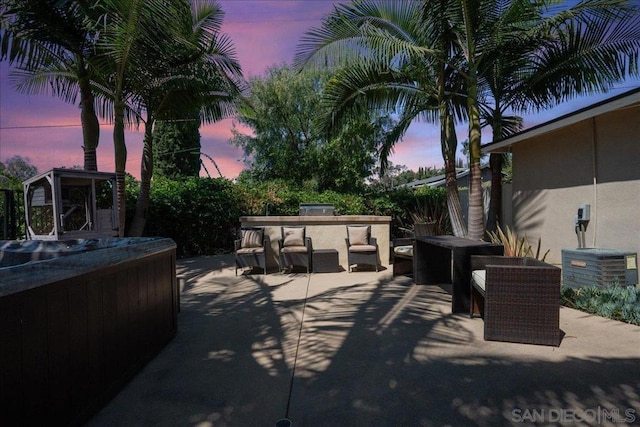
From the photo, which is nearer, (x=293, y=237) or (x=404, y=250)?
(x=404, y=250)

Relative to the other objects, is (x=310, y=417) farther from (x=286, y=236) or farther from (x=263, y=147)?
(x=263, y=147)

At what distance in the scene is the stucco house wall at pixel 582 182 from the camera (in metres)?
5.59

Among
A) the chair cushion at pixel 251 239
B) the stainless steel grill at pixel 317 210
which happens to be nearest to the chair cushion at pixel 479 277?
the chair cushion at pixel 251 239

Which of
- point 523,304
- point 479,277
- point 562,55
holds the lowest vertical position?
point 523,304

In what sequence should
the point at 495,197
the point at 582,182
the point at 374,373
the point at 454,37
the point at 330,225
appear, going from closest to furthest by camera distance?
the point at 374,373, the point at 582,182, the point at 454,37, the point at 330,225, the point at 495,197

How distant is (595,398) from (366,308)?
2.70 metres

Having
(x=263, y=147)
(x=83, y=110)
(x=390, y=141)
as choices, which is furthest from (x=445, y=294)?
(x=263, y=147)

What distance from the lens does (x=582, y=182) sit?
6.52 metres

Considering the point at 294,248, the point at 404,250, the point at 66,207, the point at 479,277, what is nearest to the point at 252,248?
the point at 294,248

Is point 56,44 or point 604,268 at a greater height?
point 56,44

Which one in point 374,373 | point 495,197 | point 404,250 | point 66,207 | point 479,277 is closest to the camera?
point 374,373

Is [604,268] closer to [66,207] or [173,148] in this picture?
[66,207]

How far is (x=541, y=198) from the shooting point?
25.0 feet

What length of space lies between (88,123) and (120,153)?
2.69 ft
